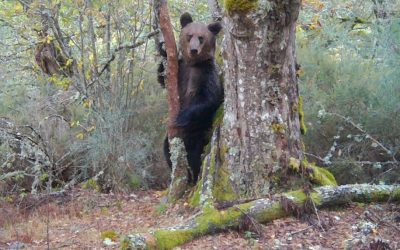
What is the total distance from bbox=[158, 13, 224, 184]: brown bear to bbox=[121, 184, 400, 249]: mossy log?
1.97 metres

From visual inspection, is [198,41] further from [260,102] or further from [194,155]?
[260,102]

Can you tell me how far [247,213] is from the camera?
19.3 ft

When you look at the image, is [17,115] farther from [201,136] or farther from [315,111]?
[315,111]

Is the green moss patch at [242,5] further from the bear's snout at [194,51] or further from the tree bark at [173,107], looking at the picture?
the bear's snout at [194,51]

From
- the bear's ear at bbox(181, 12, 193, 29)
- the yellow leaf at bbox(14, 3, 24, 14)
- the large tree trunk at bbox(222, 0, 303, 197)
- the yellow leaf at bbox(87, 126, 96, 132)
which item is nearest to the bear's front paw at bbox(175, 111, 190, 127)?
the large tree trunk at bbox(222, 0, 303, 197)

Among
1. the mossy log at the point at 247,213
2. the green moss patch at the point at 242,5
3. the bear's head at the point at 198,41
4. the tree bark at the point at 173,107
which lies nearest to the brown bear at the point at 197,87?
the bear's head at the point at 198,41

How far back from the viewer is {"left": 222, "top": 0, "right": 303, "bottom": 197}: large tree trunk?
20.9 ft

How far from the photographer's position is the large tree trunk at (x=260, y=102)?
6379mm

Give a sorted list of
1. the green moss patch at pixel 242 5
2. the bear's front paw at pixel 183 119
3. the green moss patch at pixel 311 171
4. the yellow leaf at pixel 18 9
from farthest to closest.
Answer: the yellow leaf at pixel 18 9 → the bear's front paw at pixel 183 119 → the green moss patch at pixel 311 171 → the green moss patch at pixel 242 5

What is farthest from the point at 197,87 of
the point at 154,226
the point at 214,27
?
the point at 154,226

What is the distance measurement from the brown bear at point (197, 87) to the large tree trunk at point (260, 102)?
105 centimetres

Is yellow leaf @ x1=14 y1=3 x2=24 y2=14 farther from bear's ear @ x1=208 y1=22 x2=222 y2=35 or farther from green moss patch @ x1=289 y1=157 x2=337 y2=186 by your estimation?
green moss patch @ x1=289 y1=157 x2=337 y2=186

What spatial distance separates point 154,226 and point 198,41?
244 cm

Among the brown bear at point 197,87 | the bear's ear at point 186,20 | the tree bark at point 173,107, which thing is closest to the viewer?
the tree bark at point 173,107
